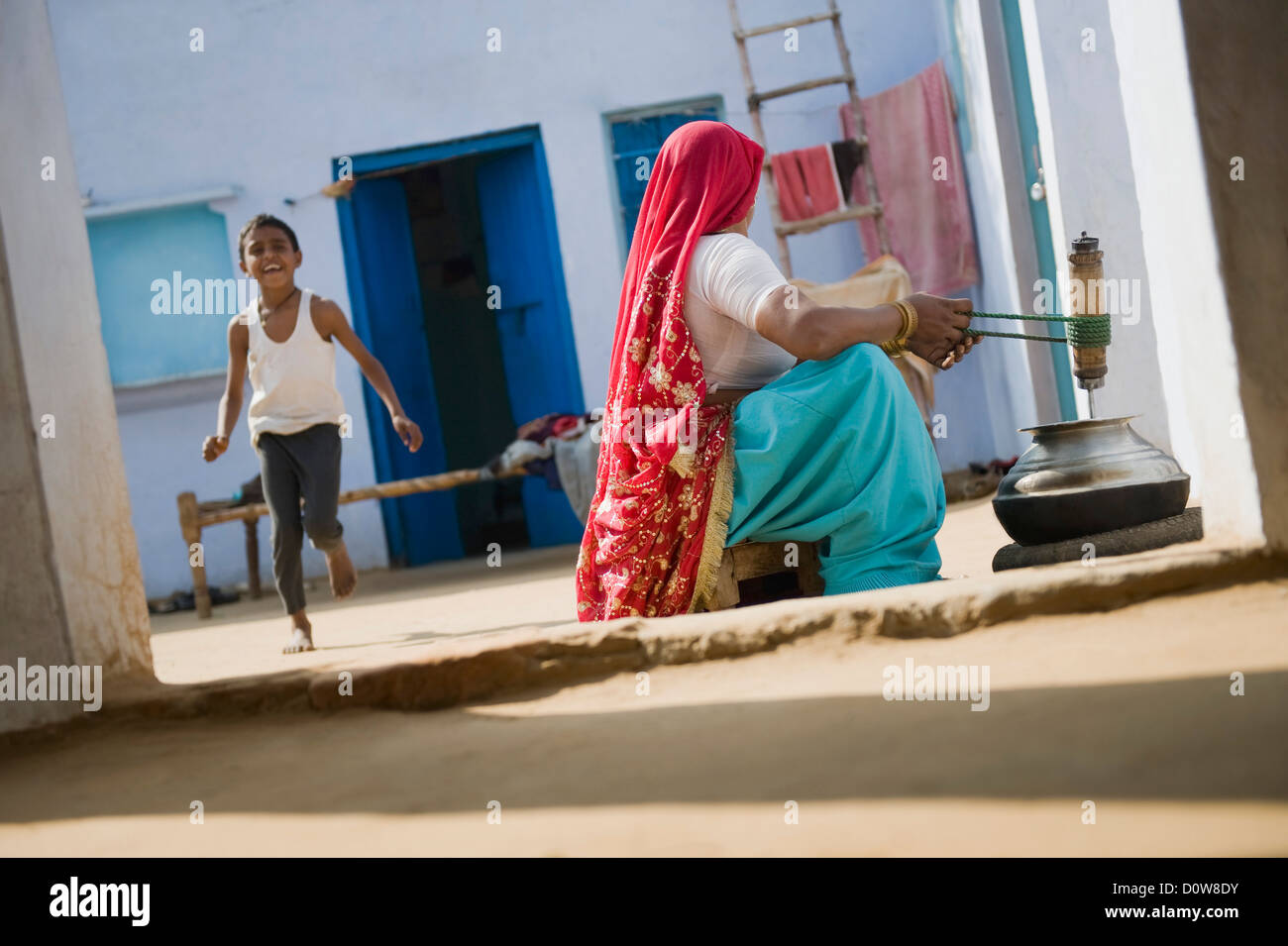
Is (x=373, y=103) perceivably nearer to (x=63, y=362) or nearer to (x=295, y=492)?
(x=295, y=492)

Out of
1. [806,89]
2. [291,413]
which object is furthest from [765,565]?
[806,89]

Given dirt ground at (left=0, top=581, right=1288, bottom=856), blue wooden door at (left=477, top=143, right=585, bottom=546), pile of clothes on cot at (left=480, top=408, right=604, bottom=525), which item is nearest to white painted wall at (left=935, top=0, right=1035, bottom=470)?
pile of clothes on cot at (left=480, top=408, right=604, bottom=525)

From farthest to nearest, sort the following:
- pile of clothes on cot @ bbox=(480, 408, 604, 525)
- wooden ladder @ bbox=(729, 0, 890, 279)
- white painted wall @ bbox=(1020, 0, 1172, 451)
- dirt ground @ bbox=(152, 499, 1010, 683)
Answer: wooden ladder @ bbox=(729, 0, 890, 279) → pile of clothes on cot @ bbox=(480, 408, 604, 525) → white painted wall @ bbox=(1020, 0, 1172, 451) → dirt ground @ bbox=(152, 499, 1010, 683)

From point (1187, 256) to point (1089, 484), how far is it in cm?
70

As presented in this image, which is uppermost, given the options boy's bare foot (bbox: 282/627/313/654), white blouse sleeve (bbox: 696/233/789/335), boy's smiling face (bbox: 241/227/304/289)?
boy's smiling face (bbox: 241/227/304/289)

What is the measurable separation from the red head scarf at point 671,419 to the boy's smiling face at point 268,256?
203 cm

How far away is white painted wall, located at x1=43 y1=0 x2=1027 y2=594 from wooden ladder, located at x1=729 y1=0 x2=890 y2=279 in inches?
13.6

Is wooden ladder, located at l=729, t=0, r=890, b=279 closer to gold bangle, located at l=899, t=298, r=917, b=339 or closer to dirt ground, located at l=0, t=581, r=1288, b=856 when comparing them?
gold bangle, located at l=899, t=298, r=917, b=339

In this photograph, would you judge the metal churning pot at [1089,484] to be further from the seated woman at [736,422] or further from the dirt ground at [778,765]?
the dirt ground at [778,765]

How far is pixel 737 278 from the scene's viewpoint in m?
2.96

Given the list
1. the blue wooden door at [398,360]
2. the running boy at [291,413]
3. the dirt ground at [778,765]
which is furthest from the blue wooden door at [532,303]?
the dirt ground at [778,765]

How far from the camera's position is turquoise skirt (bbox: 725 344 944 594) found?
3.04m

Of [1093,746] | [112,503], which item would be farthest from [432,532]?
[1093,746]

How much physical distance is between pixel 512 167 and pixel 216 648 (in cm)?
482
